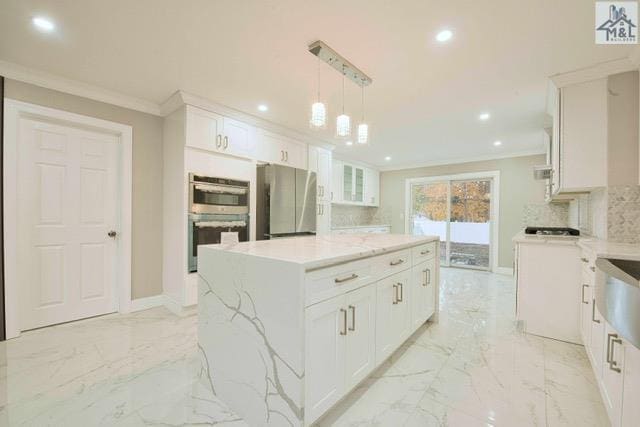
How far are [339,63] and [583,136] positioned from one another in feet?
7.28

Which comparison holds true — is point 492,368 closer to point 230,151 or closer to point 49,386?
point 49,386

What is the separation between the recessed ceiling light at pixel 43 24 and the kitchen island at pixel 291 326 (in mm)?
1856

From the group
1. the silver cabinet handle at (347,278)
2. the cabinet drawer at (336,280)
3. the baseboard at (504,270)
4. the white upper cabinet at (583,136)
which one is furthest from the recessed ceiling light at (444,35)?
the baseboard at (504,270)

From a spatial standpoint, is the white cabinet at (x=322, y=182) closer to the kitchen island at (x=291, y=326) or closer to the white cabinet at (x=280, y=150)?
the white cabinet at (x=280, y=150)

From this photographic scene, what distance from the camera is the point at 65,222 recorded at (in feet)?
8.97

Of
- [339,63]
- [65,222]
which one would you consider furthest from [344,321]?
[65,222]

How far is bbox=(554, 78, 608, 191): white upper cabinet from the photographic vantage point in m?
2.32

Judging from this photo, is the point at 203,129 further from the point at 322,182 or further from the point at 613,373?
the point at 613,373

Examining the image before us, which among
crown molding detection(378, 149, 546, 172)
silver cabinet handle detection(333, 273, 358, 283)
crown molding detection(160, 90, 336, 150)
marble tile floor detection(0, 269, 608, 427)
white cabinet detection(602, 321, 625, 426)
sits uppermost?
crown molding detection(160, 90, 336, 150)

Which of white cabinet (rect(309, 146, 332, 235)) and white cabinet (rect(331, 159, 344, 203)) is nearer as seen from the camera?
white cabinet (rect(309, 146, 332, 235))

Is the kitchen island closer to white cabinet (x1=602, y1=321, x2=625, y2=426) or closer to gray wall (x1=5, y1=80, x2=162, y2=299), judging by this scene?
white cabinet (x1=602, y1=321, x2=625, y2=426)

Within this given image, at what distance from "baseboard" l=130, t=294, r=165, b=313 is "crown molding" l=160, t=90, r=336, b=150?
219 centimetres

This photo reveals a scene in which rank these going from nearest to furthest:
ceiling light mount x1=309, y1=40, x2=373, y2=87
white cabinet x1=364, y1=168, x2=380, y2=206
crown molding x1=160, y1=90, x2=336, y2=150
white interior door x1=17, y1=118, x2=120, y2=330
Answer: ceiling light mount x1=309, y1=40, x2=373, y2=87 < white interior door x1=17, y1=118, x2=120, y2=330 < crown molding x1=160, y1=90, x2=336, y2=150 < white cabinet x1=364, y1=168, x2=380, y2=206

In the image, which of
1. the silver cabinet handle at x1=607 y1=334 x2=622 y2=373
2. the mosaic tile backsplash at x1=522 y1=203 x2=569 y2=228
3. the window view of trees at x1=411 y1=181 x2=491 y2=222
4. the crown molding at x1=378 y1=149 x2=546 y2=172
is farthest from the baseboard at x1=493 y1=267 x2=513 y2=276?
the silver cabinet handle at x1=607 y1=334 x2=622 y2=373
